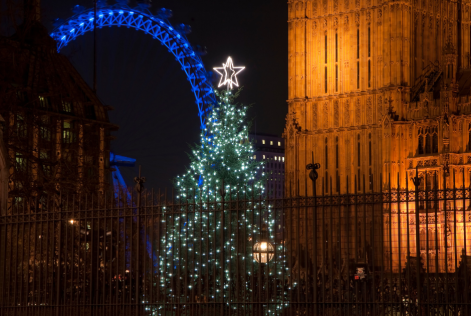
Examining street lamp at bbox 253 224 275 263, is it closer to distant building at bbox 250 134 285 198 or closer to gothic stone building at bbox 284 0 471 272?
gothic stone building at bbox 284 0 471 272

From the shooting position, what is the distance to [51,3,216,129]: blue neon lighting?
49219 mm

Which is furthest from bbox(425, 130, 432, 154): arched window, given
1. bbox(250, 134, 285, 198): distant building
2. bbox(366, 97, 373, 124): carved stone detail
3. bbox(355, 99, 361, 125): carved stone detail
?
bbox(250, 134, 285, 198): distant building

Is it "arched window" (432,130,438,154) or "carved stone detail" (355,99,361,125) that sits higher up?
"carved stone detail" (355,99,361,125)

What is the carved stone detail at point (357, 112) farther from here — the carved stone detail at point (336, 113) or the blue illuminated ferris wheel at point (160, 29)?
the blue illuminated ferris wheel at point (160, 29)

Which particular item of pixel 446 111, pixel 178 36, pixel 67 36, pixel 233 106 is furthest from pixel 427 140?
pixel 233 106

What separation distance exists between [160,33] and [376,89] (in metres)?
Answer: 15.2

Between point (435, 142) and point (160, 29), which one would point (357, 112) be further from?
point (160, 29)

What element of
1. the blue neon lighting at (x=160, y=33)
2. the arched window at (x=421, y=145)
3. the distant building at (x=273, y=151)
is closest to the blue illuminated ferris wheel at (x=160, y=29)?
the blue neon lighting at (x=160, y=33)

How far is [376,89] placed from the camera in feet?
191

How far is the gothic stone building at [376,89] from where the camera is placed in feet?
180

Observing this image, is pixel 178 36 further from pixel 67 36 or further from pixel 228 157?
pixel 228 157

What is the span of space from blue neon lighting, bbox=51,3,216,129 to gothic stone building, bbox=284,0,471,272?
9987 millimetres

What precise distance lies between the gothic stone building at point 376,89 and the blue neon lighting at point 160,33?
999 centimetres

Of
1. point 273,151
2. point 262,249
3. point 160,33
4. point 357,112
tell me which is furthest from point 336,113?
point 273,151
